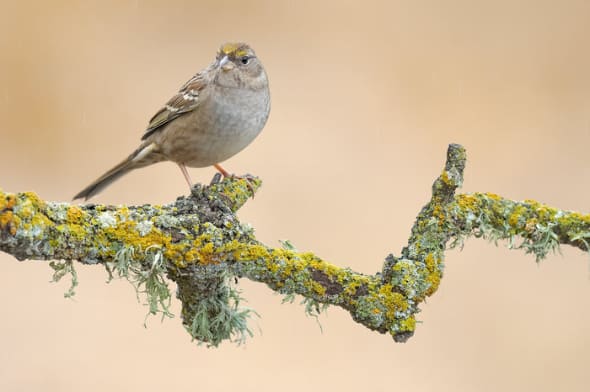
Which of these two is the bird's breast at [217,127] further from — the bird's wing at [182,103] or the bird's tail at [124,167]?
the bird's tail at [124,167]

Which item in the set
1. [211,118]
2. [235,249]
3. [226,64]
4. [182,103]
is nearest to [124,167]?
[182,103]

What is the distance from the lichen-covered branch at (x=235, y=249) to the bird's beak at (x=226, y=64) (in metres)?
1.46

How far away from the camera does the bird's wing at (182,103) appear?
12.9 feet

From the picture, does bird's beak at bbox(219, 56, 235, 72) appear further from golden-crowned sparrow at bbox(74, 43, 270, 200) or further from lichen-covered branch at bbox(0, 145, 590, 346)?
lichen-covered branch at bbox(0, 145, 590, 346)

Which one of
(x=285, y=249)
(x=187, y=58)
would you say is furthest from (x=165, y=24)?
(x=285, y=249)

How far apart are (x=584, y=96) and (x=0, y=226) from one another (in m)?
5.32

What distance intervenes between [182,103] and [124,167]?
368mm

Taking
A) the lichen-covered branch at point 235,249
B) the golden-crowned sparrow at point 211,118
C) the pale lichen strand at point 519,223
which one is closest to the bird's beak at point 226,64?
A: the golden-crowned sparrow at point 211,118

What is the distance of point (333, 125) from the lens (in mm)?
6219

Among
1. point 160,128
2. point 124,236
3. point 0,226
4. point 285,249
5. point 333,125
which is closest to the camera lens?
point 0,226

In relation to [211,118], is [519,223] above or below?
below

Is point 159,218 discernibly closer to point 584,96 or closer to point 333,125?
point 333,125

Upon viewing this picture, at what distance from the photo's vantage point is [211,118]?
381 cm

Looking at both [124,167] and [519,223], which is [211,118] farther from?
[519,223]
